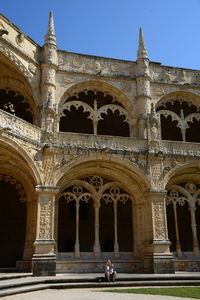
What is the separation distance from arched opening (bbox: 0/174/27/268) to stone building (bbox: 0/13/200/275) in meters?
0.06

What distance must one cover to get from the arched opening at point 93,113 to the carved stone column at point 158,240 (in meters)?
4.27

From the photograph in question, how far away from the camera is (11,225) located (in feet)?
63.5

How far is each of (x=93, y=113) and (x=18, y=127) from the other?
4640mm

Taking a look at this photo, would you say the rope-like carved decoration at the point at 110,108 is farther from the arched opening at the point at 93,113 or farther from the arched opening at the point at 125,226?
the arched opening at the point at 125,226

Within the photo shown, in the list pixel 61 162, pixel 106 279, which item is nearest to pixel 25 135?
pixel 61 162

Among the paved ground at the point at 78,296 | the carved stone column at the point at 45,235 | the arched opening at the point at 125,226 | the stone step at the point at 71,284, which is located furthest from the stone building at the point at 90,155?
the arched opening at the point at 125,226

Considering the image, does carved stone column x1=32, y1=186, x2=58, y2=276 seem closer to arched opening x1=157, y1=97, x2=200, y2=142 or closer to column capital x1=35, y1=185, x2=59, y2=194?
column capital x1=35, y1=185, x2=59, y2=194

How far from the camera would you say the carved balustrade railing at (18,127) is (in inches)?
501

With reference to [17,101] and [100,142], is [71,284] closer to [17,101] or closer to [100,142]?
[100,142]

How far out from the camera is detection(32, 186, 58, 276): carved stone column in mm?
13039

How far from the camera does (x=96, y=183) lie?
16.3 meters

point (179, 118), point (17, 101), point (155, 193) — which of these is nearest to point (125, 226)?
point (155, 193)

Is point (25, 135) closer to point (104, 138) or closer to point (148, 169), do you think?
point (104, 138)

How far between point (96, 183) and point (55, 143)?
293cm
